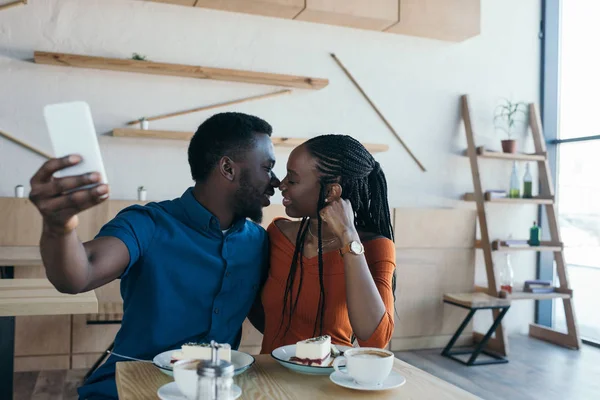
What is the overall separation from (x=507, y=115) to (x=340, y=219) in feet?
11.4

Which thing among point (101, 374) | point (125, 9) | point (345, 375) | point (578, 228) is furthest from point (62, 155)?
point (578, 228)

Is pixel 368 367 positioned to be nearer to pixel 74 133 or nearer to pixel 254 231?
pixel 74 133

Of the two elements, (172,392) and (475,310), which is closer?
(172,392)

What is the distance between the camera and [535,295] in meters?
4.14

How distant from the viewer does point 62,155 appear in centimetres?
80

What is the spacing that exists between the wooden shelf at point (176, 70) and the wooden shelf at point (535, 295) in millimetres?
1871

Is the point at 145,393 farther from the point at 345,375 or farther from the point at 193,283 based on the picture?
the point at 193,283

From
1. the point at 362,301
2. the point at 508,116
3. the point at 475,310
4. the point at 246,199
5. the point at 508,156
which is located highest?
the point at 508,116

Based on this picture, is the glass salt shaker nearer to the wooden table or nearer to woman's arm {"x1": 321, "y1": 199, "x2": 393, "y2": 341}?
the wooden table

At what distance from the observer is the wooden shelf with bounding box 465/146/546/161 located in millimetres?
4242

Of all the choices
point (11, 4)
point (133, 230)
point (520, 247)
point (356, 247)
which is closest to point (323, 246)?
point (356, 247)

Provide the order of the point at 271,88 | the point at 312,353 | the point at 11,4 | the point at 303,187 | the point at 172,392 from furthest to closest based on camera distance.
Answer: the point at 271,88 < the point at 11,4 < the point at 303,187 < the point at 312,353 < the point at 172,392

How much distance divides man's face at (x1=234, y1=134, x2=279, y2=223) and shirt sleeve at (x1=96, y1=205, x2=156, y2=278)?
26 cm

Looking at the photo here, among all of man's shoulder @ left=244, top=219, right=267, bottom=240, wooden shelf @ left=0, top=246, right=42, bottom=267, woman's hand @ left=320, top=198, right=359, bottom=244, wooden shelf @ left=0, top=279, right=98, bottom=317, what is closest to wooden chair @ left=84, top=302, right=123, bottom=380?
wooden shelf @ left=0, top=246, right=42, bottom=267
